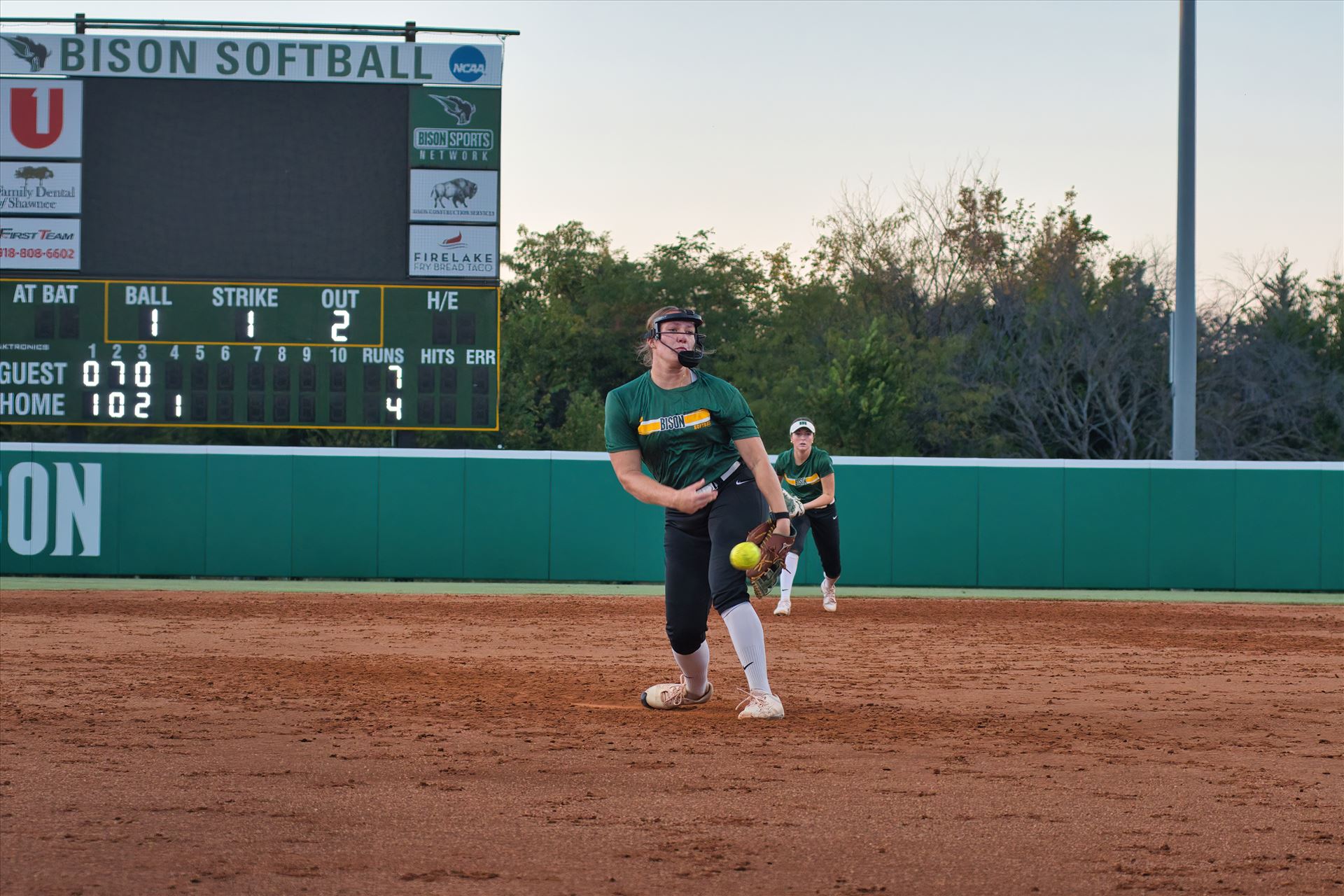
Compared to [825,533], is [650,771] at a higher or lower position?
lower

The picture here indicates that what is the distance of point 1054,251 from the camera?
39062 millimetres

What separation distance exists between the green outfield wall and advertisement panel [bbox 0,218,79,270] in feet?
8.98

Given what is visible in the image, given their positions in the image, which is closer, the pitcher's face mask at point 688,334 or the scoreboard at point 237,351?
the pitcher's face mask at point 688,334

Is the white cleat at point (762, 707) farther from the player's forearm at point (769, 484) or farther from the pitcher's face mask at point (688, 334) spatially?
the pitcher's face mask at point (688, 334)

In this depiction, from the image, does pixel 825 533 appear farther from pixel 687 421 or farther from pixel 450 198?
pixel 687 421

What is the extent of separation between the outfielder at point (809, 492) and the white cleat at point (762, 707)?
6413mm

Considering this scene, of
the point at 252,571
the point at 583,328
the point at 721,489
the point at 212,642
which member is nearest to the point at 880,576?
the point at 252,571

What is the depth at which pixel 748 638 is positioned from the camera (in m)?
6.70

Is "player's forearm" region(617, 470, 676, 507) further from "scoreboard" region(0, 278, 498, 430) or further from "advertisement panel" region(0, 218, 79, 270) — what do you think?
"advertisement panel" region(0, 218, 79, 270)

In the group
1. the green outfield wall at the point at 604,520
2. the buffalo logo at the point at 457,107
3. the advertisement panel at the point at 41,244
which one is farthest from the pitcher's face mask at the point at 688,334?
the advertisement panel at the point at 41,244

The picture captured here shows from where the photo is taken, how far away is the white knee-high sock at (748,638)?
670 centimetres

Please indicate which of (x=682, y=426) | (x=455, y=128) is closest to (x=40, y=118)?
(x=455, y=128)

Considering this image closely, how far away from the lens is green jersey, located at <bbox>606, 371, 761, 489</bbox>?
21.8ft

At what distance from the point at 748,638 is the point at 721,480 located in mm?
A: 787
